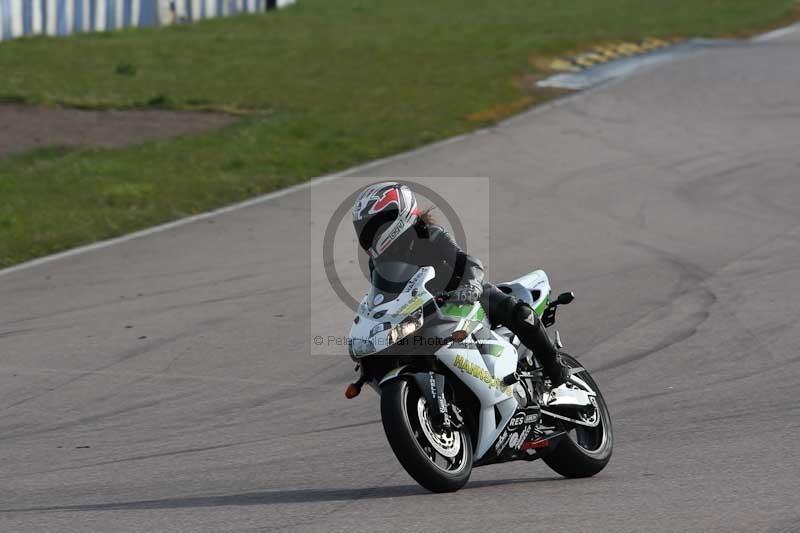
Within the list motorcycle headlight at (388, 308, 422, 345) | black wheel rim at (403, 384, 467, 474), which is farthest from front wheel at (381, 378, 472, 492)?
motorcycle headlight at (388, 308, 422, 345)

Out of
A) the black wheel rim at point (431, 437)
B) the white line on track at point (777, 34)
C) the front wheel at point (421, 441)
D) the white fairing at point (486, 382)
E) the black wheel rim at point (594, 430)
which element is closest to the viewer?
the front wheel at point (421, 441)

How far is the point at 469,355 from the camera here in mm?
6391

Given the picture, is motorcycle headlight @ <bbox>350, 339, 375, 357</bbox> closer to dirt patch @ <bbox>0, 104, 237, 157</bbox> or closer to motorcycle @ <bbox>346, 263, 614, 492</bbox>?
motorcycle @ <bbox>346, 263, 614, 492</bbox>

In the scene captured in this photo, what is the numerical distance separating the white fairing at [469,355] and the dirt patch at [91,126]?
12.6 meters

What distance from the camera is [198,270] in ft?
40.5

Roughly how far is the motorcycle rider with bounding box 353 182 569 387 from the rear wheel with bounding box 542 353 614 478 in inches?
18.7

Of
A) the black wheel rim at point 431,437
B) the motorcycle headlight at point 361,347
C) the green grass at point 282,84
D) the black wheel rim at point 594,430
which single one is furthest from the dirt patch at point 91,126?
the black wheel rim at point 431,437

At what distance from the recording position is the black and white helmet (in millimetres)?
6129

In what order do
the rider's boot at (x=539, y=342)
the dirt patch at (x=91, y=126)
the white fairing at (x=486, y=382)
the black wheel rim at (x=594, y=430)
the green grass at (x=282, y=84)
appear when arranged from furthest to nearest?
the dirt patch at (x=91, y=126), the green grass at (x=282, y=84), the black wheel rim at (x=594, y=430), the rider's boot at (x=539, y=342), the white fairing at (x=486, y=382)

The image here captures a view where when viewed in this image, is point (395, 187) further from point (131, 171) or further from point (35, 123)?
point (35, 123)

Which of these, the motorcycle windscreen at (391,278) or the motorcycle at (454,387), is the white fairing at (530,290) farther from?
the motorcycle windscreen at (391,278)

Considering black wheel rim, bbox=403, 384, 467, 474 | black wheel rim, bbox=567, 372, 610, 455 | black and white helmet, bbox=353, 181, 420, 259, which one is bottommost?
black wheel rim, bbox=567, 372, 610, 455

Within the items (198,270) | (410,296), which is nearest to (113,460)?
(410,296)

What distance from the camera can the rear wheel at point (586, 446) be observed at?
22.7 ft
